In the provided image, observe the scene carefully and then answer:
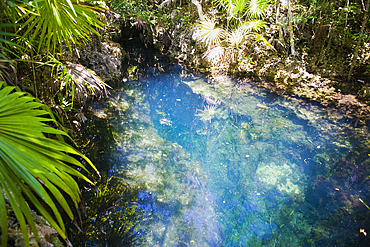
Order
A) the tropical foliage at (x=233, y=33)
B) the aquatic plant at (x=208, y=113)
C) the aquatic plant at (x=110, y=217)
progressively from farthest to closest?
the tropical foliage at (x=233, y=33) < the aquatic plant at (x=208, y=113) < the aquatic plant at (x=110, y=217)

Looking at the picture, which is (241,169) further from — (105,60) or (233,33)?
(105,60)

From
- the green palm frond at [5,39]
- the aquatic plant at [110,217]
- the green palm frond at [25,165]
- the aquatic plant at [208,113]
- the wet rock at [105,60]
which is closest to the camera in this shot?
the green palm frond at [25,165]

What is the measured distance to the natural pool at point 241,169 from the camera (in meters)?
1.84

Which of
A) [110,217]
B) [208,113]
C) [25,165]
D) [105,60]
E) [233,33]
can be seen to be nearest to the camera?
[25,165]

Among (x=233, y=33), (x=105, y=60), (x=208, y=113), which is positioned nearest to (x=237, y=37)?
(x=233, y=33)

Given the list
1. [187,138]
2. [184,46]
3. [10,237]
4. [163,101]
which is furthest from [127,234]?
[184,46]

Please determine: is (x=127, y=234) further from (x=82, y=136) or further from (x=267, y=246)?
(x=82, y=136)

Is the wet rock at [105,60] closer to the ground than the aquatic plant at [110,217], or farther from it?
farther from it

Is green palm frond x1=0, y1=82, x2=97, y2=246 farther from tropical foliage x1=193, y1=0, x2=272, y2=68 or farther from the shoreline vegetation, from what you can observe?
tropical foliage x1=193, y1=0, x2=272, y2=68

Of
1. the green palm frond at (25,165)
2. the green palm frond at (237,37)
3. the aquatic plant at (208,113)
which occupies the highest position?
the green palm frond at (237,37)

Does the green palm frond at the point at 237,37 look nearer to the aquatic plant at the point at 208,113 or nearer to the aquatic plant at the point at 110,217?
the aquatic plant at the point at 208,113

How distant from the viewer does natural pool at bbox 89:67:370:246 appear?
184 cm

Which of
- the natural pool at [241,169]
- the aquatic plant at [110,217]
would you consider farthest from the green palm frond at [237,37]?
the aquatic plant at [110,217]

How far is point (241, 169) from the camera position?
251 cm
